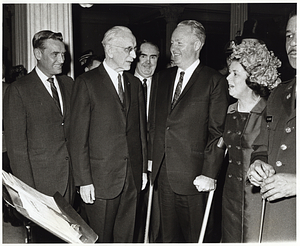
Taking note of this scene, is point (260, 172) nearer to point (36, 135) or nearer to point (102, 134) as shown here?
point (102, 134)

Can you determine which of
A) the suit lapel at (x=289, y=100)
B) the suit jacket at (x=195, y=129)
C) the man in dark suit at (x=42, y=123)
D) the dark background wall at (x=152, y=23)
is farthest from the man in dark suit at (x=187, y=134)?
the dark background wall at (x=152, y=23)

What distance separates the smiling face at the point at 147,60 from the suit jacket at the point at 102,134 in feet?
2.61

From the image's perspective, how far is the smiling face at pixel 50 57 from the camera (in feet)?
7.98

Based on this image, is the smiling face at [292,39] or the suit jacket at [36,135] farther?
the suit jacket at [36,135]

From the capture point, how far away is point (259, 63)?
83.7 inches

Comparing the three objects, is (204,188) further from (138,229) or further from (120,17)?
(120,17)

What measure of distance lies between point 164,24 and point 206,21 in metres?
1.13

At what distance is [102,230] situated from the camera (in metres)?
2.43

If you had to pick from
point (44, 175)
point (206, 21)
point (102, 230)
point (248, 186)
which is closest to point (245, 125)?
point (248, 186)

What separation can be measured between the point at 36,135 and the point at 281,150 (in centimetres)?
157

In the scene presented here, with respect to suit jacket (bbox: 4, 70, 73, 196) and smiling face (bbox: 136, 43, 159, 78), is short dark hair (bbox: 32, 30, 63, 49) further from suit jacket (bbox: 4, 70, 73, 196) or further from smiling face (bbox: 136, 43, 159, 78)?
smiling face (bbox: 136, 43, 159, 78)

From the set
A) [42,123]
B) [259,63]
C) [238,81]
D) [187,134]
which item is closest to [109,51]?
[42,123]

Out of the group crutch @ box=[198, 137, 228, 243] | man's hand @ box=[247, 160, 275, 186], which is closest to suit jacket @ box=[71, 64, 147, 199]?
crutch @ box=[198, 137, 228, 243]

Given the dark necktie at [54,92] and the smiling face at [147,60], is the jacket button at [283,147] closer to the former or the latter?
the dark necktie at [54,92]
